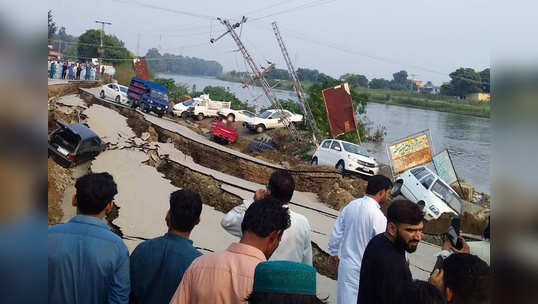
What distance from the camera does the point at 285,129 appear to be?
78.8 feet

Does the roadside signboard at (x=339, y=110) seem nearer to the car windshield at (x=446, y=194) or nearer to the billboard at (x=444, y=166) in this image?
the billboard at (x=444, y=166)

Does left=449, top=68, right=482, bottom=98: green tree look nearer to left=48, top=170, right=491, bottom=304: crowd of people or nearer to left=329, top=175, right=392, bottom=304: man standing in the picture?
left=48, top=170, right=491, bottom=304: crowd of people

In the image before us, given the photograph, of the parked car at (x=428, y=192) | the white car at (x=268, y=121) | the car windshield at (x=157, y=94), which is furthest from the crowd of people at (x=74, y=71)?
the parked car at (x=428, y=192)

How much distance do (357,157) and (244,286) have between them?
13.9 meters

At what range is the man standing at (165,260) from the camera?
248cm

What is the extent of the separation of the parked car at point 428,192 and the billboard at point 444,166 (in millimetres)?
1721

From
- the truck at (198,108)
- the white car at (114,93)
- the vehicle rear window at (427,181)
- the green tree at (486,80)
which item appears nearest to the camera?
the green tree at (486,80)

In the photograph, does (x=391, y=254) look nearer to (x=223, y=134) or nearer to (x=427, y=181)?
(x=427, y=181)

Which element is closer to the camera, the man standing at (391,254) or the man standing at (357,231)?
the man standing at (391,254)

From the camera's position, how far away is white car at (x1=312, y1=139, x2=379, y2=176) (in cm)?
1531

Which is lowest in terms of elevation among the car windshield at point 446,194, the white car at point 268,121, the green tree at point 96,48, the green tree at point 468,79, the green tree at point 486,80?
the car windshield at point 446,194

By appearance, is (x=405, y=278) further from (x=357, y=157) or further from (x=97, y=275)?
(x=357, y=157)

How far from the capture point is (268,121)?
951 inches
